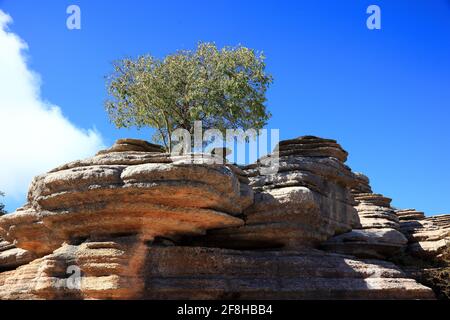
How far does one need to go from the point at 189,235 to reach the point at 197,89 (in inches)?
597

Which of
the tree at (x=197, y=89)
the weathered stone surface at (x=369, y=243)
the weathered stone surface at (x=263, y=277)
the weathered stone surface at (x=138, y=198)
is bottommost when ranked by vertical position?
the weathered stone surface at (x=263, y=277)

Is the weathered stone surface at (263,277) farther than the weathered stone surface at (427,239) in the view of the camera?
No

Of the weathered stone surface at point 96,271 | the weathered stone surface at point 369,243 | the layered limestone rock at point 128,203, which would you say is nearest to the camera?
the weathered stone surface at point 96,271

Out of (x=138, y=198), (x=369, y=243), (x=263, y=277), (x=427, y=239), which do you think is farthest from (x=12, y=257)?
(x=427, y=239)

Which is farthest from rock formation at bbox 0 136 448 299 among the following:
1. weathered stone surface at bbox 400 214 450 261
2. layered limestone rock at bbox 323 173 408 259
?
weathered stone surface at bbox 400 214 450 261

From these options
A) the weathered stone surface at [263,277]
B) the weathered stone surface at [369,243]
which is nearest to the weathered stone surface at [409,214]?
the weathered stone surface at [369,243]

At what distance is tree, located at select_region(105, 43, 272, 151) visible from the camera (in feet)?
103

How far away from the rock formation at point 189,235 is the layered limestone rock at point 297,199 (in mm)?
45

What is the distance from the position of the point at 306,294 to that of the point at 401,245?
24.6 ft

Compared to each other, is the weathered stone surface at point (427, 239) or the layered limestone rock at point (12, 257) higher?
the weathered stone surface at point (427, 239)

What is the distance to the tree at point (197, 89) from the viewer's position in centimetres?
3130

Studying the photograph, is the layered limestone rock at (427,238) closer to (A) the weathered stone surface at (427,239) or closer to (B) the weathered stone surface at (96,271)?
(A) the weathered stone surface at (427,239)

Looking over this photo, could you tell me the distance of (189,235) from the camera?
1783cm
